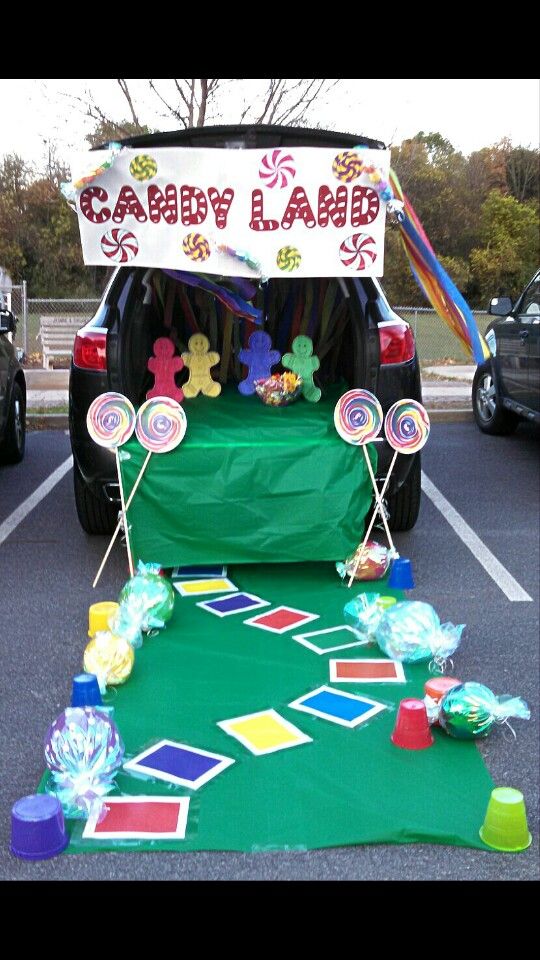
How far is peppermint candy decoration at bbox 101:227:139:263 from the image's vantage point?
475cm

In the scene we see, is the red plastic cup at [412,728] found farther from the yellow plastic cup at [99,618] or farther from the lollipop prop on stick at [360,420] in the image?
the lollipop prop on stick at [360,420]

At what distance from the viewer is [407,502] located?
571 cm

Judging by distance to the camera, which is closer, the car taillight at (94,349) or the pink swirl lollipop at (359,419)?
the pink swirl lollipop at (359,419)

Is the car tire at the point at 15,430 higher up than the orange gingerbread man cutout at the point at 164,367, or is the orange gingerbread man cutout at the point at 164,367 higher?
the orange gingerbread man cutout at the point at 164,367

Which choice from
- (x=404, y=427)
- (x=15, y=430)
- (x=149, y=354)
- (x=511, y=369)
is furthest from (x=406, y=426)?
(x=15, y=430)

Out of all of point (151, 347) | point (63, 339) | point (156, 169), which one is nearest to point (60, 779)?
point (156, 169)

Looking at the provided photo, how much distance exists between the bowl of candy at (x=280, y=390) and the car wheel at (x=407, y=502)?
0.92 meters

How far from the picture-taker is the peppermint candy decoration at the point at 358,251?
4758 millimetres

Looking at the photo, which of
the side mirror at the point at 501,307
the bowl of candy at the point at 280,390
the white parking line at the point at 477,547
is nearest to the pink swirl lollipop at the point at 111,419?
the bowl of candy at the point at 280,390

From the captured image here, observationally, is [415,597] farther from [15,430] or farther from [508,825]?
[15,430]

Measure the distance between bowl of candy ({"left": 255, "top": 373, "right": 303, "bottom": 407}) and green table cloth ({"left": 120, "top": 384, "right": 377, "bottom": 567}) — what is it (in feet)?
2.72
